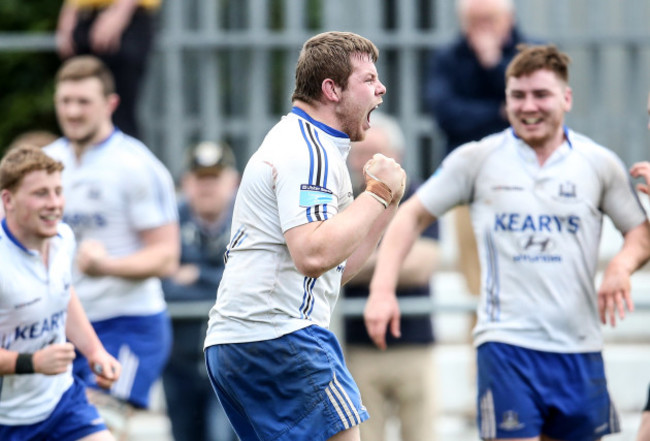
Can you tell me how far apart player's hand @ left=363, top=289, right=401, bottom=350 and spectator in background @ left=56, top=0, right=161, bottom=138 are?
13.6 ft

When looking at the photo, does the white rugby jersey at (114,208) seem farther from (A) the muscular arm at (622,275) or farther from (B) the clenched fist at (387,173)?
(B) the clenched fist at (387,173)

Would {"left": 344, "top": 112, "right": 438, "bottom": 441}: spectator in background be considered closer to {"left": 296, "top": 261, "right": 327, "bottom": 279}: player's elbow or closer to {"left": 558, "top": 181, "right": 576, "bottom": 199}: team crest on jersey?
{"left": 558, "top": 181, "right": 576, "bottom": 199}: team crest on jersey

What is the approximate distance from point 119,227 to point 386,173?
3302 mm

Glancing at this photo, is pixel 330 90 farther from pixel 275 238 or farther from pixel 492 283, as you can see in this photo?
pixel 492 283

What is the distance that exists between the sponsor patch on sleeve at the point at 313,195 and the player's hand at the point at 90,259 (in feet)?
9.22

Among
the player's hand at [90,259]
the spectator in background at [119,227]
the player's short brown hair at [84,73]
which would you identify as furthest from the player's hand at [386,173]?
the player's short brown hair at [84,73]

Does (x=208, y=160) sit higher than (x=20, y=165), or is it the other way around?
(x=20, y=165)

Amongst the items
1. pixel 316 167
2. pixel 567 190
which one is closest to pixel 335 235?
pixel 316 167

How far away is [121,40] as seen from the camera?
9.47 m

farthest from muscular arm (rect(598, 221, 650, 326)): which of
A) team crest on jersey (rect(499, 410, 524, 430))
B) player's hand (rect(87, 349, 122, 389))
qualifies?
player's hand (rect(87, 349, 122, 389))

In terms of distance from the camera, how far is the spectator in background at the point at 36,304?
18.5 ft

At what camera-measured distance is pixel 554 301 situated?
6012 millimetres

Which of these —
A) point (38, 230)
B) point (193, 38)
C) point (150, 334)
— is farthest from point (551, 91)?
point (193, 38)

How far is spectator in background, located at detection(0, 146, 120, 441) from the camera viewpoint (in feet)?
18.5
